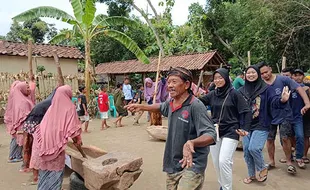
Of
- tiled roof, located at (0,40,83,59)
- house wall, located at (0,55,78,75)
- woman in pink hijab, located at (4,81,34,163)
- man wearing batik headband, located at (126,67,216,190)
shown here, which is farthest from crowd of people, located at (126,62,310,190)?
tiled roof, located at (0,40,83,59)

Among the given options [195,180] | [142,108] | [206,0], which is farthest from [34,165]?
[206,0]

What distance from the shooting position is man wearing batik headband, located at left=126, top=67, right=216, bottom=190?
261cm

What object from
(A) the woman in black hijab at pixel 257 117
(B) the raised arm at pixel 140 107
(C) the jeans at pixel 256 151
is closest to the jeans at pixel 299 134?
(A) the woman in black hijab at pixel 257 117

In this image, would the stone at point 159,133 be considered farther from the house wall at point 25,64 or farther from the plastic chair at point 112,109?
the house wall at point 25,64

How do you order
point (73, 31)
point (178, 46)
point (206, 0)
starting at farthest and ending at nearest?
point (206, 0) → point (178, 46) → point (73, 31)

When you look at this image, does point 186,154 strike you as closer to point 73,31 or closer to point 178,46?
point 73,31

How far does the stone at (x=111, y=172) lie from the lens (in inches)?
140

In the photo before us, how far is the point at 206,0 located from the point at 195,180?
22801 mm

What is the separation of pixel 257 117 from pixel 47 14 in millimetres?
9533

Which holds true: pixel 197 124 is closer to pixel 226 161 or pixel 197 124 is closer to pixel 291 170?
pixel 226 161

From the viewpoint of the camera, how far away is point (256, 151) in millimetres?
4262

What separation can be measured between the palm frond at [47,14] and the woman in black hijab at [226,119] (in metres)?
8.97

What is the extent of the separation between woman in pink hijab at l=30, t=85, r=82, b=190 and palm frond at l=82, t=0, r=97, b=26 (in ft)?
24.8

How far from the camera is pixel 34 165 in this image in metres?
3.61
